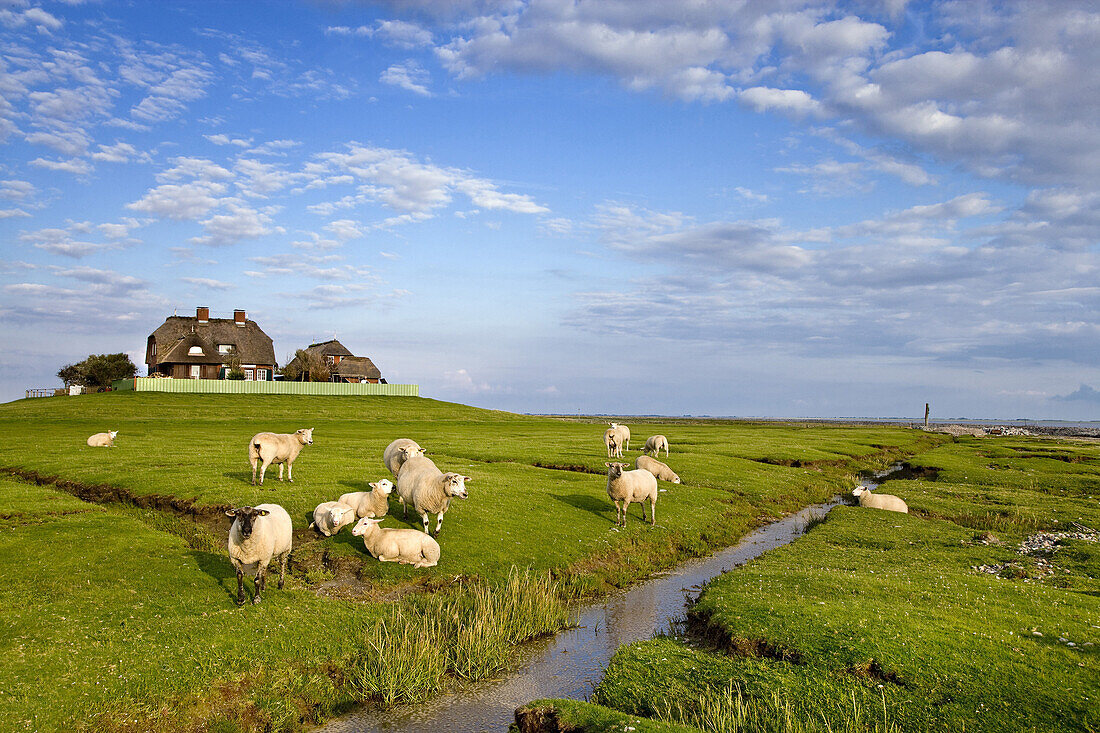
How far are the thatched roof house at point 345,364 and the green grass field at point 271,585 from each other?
90.7 m

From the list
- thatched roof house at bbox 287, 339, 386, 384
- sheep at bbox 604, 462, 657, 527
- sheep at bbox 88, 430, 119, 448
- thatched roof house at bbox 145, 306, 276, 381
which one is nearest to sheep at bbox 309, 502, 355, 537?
sheep at bbox 604, 462, 657, 527

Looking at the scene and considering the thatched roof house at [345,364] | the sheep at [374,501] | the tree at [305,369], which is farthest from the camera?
the thatched roof house at [345,364]

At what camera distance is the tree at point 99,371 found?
344ft

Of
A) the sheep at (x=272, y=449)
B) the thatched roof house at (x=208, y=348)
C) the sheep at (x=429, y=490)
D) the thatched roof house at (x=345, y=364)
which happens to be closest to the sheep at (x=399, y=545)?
the sheep at (x=429, y=490)

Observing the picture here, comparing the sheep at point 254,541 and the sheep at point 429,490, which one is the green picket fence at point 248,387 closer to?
the sheep at point 429,490

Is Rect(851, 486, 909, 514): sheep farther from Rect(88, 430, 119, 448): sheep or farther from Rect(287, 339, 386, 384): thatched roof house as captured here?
Rect(287, 339, 386, 384): thatched roof house

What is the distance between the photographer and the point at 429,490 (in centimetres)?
1984

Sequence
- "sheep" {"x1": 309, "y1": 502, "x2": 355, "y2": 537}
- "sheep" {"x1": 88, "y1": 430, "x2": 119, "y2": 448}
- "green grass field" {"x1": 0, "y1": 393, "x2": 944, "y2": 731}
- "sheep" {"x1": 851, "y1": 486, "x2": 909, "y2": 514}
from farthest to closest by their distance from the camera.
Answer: "sheep" {"x1": 88, "y1": 430, "x2": 119, "y2": 448} < "sheep" {"x1": 851, "y1": 486, "x2": 909, "y2": 514} < "sheep" {"x1": 309, "y1": 502, "x2": 355, "y2": 537} < "green grass field" {"x1": 0, "y1": 393, "x2": 944, "y2": 731}

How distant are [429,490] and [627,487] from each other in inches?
311

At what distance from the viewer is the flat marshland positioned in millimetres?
10578

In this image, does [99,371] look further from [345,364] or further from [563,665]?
[563,665]

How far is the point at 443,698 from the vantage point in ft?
39.6

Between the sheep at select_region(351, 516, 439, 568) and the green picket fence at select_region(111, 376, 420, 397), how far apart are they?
86997mm

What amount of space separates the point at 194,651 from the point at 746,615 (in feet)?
38.8
